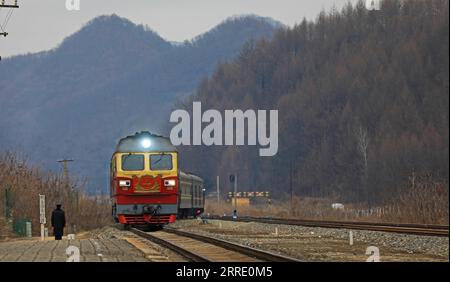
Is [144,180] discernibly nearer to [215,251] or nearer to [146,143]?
[146,143]

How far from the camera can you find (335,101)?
11275 centimetres

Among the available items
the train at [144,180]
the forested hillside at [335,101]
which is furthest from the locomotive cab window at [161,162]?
the forested hillside at [335,101]

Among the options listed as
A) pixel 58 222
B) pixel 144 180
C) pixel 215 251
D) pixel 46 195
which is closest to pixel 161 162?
pixel 144 180

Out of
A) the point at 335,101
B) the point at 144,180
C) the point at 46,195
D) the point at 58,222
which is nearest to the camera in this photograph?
the point at 58,222

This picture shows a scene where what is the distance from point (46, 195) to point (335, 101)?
2481 inches

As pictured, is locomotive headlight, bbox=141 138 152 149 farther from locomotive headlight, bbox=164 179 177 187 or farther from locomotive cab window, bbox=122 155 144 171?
locomotive headlight, bbox=164 179 177 187

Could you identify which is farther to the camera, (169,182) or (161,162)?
(161,162)

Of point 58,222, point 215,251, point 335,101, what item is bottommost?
point 215,251

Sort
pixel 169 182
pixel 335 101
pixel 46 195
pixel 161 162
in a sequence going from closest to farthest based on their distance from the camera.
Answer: pixel 169 182 → pixel 161 162 → pixel 46 195 → pixel 335 101

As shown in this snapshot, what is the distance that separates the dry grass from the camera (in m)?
46.1

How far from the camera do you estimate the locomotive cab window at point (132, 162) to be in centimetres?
3484

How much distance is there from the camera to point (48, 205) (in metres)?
54.8

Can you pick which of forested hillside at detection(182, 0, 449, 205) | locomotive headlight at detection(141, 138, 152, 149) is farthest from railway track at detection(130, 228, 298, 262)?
forested hillside at detection(182, 0, 449, 205)

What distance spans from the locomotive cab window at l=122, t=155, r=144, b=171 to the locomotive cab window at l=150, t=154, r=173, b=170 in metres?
0.43
